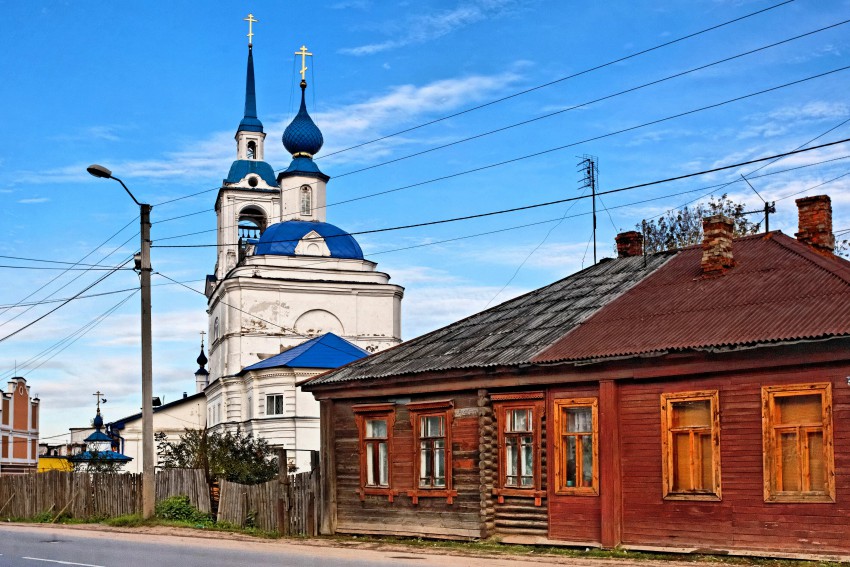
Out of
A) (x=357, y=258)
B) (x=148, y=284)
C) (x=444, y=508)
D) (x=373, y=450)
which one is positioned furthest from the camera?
(x=357, y=258)

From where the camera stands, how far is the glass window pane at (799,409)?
17.0 metres

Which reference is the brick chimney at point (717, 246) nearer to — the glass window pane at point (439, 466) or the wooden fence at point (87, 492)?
the glass window pane at point (439, 466)

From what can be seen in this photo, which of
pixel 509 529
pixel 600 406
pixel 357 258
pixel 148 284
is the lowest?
pixel 509 529

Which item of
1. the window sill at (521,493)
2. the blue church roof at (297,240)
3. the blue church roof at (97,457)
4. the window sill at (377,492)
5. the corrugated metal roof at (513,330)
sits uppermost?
the blue church roof at (297,240)

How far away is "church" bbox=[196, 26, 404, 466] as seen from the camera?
55.8 meters

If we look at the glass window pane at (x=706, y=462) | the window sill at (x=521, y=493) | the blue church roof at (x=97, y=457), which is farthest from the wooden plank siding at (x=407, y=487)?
the blue church roof at (x=97, y=457)

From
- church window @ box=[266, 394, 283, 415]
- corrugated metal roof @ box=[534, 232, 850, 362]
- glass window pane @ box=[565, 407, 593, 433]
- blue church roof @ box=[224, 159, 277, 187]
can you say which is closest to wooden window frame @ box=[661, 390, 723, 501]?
corrugated metal roof @ box=[534, 232, 850, 362]

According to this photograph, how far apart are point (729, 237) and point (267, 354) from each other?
42345 millimetres

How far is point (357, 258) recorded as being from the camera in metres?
65.4

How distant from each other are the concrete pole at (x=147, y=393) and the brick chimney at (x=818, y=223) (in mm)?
15157

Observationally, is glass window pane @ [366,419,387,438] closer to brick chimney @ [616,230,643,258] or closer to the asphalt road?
the asphalt road

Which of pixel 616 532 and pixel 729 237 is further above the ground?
pixel 729 237

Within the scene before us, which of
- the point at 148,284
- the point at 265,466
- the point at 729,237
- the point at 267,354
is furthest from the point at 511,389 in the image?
the point at 267,354

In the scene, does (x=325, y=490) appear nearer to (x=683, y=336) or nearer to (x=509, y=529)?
(x=509, y=529)
